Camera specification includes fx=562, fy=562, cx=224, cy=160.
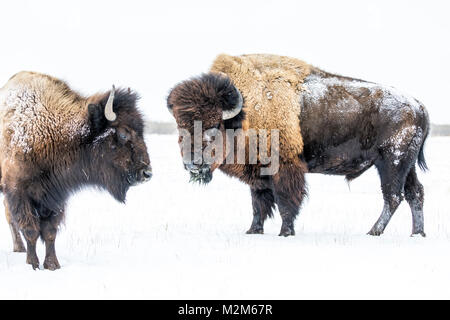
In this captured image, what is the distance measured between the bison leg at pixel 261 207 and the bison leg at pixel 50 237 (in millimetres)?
3366

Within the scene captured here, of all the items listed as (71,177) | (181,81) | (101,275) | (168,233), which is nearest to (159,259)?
(101,275)

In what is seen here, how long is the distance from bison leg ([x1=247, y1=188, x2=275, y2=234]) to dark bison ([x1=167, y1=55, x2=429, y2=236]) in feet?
0.05

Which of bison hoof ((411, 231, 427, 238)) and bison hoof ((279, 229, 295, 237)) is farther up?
bison hoof ((279, 229, 295, 237))

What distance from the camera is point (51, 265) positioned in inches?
240

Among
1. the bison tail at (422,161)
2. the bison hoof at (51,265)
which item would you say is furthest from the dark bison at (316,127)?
the bison hoof at (51,265)

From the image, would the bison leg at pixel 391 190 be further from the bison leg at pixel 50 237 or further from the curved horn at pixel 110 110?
the bison leg at pixel 50 237

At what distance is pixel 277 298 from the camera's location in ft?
16.1

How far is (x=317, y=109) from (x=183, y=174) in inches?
549

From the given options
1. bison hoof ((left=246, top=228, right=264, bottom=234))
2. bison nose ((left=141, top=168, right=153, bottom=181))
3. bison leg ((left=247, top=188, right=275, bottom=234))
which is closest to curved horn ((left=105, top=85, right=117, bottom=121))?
bison nose ((left=141, top=168, right=153, bottom=181))

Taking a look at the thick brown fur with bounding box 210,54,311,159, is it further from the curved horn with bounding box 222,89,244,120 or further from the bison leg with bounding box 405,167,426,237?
the bison leg with bounding box 405,167,426,237

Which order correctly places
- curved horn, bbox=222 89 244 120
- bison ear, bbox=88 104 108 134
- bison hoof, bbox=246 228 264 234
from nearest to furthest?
bison ear, bbox=88 104 108 134
curved horn, bbox=222 89 244 120
bison hoof, bbox=246 228 264 234

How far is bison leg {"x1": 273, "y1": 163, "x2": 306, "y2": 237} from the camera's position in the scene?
838cm

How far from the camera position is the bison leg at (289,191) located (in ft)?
27.5

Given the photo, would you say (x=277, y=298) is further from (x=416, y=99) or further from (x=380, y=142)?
(x=416, y=99)
